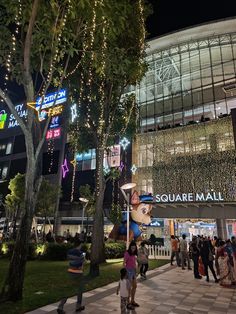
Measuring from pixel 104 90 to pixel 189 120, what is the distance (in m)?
16.0

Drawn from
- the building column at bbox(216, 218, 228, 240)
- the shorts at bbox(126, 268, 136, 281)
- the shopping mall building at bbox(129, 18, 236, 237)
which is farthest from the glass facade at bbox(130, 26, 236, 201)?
the shorts at bbox(126, 268, 136, 281)

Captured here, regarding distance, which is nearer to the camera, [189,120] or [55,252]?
[55,252]

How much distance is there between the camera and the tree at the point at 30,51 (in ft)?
23.0

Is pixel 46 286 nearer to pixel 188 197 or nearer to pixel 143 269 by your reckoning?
pixel 143 269

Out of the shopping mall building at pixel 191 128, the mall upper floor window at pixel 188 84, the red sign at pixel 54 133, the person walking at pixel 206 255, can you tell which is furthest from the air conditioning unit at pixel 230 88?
the red sign at pixel 54 133

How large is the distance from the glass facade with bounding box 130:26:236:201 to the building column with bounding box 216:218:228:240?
9.33ft

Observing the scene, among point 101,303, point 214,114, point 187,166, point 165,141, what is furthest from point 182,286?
point 214,114

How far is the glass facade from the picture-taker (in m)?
23.0

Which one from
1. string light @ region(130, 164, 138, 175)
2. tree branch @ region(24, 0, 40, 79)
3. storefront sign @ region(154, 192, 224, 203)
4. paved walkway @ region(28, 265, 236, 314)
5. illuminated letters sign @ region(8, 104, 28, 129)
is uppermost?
illuminated letters sign @ region(8, 104, 28, 129)

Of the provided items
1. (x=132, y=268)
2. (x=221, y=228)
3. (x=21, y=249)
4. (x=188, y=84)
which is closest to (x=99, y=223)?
(x=132, y=268)

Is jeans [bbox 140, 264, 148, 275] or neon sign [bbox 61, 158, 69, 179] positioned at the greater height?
neon sign [bbox 61, 158, 69, 179]

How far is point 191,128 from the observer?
25219 mm

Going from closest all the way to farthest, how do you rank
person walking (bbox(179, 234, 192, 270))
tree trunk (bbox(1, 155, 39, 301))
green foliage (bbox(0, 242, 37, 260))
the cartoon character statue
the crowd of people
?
1. tree trunk (bbox(1, 155, 39, 301))
2. the crowd of people
3. person walking (bbox(179, 234, 192, 270))
4. the cartoon character statue
5. green foliage (bbox(0, 242, 37, 260))

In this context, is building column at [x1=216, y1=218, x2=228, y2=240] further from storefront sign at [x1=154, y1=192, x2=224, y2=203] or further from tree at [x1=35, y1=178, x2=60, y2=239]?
tree at [x1=35, y1=178, x2=60, y2=239]
